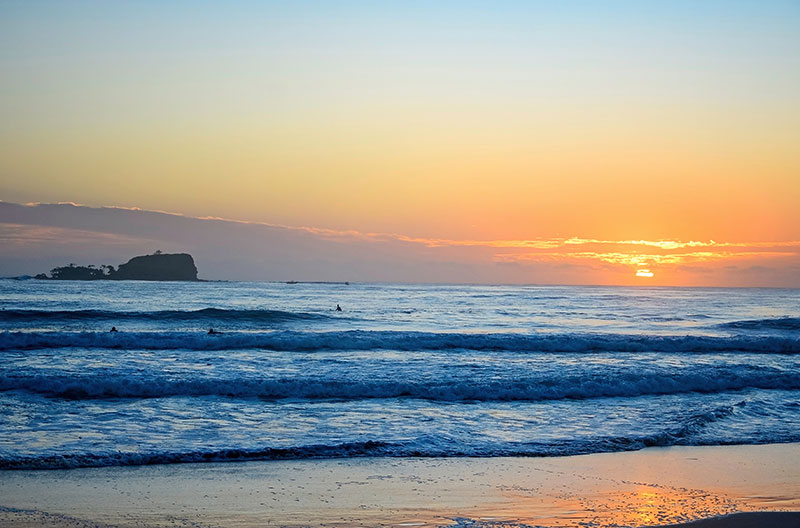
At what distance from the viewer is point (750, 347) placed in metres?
27.1

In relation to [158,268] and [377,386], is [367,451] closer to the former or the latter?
[377,386]

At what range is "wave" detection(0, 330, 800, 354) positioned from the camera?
927 inches

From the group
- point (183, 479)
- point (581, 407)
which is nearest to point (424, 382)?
point (581, 407)

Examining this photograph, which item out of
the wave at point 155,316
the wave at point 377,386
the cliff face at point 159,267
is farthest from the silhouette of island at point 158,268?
the wave at point 377,386

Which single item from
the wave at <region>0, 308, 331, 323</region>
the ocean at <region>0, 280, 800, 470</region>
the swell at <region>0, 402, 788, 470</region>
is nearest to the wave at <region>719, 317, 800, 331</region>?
the ocean at <region>0, 280, 800, 470</region>

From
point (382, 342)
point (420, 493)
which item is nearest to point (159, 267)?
point (382, 342)

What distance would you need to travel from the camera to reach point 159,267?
393ft

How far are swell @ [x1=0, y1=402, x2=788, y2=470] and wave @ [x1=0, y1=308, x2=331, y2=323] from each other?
28.7 meters

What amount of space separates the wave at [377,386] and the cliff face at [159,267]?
10925 centimetres

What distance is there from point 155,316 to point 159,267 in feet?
289

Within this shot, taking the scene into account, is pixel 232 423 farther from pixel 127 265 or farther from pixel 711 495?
pixel 127 265

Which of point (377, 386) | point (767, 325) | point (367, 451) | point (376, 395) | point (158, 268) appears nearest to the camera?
point (367, 451)

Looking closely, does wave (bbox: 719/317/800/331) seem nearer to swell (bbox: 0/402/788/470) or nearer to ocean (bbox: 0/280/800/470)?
ocean (bbox: 0/280/800/470)

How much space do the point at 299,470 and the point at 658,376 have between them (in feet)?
40.7
